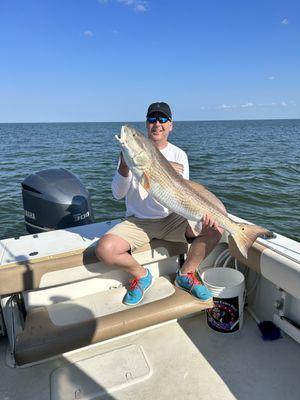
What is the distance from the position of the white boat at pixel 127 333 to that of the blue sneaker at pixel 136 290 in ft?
0.22

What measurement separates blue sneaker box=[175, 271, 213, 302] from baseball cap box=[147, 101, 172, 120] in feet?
5.36

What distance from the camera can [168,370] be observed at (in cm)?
275

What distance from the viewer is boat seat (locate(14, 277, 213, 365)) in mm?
2564

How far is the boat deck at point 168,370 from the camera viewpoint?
100 inches

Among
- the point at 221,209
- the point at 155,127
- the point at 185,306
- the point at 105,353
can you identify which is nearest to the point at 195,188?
the point at 221,209

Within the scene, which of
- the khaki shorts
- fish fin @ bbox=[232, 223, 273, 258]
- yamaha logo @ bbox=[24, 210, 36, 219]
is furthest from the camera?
yamaha logo @ bbox=[24, 210, 36, 219]

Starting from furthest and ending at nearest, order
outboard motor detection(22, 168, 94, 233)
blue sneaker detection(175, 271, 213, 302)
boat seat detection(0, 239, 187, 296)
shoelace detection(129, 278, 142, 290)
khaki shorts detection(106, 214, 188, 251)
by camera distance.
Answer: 1. outboard motor detection(22, 168, 94, 233)
2. khaki shorts detection(106, 214, 188, 251)
3. shoelace detection(129, 278, 142, 290)
4. blue sneaker detection(175, 271, 213, 302)
5. boat seat detection(0, 239, 187, 296)

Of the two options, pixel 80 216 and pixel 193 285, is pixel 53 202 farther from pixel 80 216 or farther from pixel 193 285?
pixel 193 285

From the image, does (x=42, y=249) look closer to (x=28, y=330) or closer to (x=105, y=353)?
(x=28, y=330)

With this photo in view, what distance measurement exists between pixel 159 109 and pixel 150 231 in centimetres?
125

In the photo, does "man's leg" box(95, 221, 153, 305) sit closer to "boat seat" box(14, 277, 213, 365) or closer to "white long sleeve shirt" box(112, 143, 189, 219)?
"boat seat" box(14, 277, 213, 365)

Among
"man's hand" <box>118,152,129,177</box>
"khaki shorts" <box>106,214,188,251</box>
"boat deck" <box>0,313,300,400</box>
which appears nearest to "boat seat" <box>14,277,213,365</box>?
"boat deck" <box>0,313,300,400</box>

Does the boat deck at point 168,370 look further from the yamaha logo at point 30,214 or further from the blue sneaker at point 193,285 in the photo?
the yamaha logo at point 30,214

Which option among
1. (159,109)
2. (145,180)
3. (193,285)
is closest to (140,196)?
(145,180)
